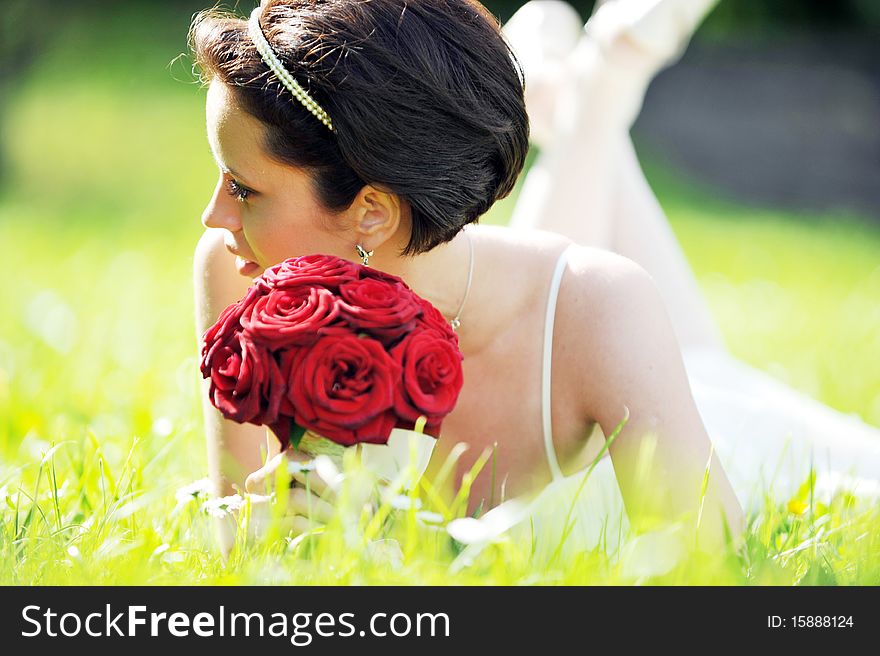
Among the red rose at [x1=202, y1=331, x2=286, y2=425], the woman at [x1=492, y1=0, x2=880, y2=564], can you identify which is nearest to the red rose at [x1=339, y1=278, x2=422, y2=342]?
the red rose at [x1=202, y1=331, x2=286, y2=425]

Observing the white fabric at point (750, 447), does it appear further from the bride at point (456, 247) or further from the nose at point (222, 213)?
the nose at point (222, 213)

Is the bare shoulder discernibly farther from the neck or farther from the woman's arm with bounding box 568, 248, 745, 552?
the neck

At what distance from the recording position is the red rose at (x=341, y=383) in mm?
1711

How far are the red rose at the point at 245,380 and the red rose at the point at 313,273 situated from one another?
0.39ft

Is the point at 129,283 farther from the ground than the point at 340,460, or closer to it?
farther from the ground

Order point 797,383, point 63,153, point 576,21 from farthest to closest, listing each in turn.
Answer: point 63,153
point 797,383
point 576,21

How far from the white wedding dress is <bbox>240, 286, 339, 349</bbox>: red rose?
721 millimetres

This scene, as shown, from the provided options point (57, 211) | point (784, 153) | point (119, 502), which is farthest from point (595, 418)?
point (784, 153)

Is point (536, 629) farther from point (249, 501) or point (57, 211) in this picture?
point (57, 211)

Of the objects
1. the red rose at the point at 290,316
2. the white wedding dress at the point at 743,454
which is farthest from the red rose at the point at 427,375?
the white wedding dress at the point at 743,454

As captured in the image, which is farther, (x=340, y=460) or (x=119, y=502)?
(x=119, y=502)

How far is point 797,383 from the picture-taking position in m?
4.96

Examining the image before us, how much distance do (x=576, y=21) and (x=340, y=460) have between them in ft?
10.1

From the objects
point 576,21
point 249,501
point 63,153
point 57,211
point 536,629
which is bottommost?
point 536,629
